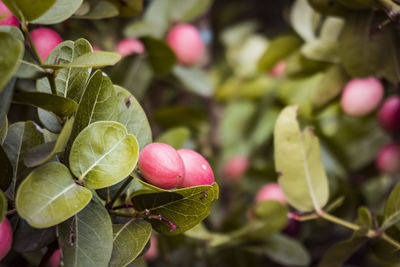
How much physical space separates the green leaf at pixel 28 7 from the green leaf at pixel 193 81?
45 centimetres

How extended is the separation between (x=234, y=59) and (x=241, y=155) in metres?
0.23

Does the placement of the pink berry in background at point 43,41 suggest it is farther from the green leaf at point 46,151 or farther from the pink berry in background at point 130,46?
the pink berry in background at point 130,46

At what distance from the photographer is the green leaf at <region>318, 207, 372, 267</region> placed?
1.61 ft

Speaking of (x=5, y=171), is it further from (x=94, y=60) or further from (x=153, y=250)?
(x=153, y=250)

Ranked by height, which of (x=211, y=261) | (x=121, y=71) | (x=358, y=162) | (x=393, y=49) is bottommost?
(x=211, y=261)

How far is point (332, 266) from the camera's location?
54cm

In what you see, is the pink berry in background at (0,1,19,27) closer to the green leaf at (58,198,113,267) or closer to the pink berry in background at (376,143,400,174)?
the green leaf at (58,198,113,267)

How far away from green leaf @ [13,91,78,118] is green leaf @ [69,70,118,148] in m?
0.01

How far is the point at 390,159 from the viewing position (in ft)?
2.44

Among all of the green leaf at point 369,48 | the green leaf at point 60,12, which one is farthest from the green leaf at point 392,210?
the green leaf at point 60,12

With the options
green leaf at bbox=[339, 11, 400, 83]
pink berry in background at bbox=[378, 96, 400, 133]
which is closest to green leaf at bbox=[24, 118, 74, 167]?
green leaf at bbox=[339, 11, 400, 83]

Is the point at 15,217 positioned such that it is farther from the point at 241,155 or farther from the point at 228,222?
the point at 241,155

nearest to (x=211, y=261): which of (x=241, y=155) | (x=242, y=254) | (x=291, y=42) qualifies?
(x=242, y=254)

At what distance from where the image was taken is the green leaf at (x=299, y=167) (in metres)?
0.54
